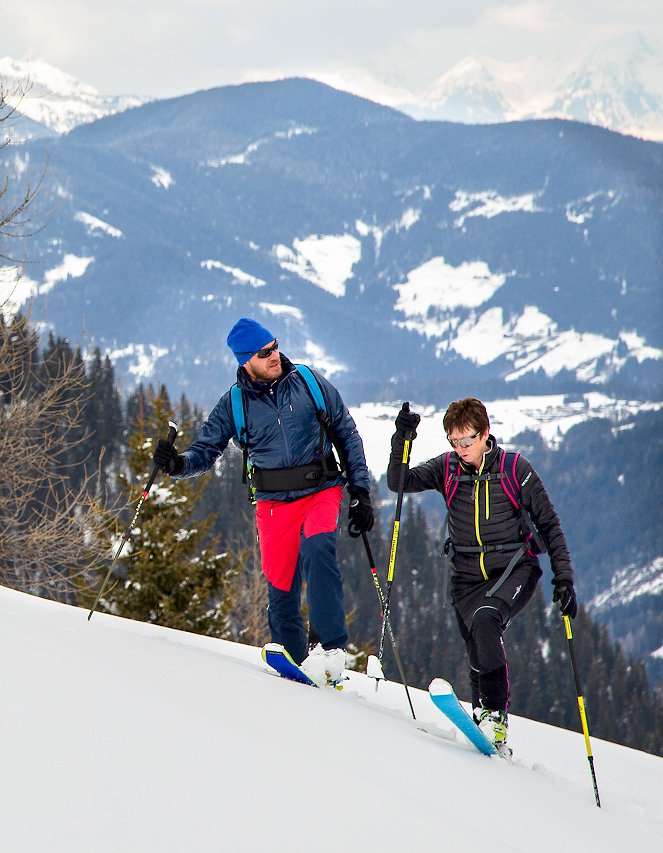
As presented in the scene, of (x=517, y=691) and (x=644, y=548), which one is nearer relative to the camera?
(x=517, y=691)

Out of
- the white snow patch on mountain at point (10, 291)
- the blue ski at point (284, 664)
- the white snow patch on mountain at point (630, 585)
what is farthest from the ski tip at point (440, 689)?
the white snow patch on mountain at point (630, 585)

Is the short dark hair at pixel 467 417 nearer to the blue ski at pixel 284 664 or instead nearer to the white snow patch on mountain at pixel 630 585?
the blue ski at pixel 284 664

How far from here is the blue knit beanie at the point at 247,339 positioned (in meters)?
5.52

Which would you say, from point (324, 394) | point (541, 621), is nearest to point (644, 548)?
point (541, 621)

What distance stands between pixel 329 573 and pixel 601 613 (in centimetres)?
18300

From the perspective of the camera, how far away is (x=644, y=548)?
198m

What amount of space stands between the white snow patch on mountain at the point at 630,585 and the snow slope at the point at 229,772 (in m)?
186

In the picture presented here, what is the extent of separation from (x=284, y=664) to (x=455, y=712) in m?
1.32

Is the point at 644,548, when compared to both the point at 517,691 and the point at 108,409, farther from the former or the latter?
the point at 108,409

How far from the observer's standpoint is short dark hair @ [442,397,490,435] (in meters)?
5.20

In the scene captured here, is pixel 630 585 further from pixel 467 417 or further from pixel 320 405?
pixel 467 417

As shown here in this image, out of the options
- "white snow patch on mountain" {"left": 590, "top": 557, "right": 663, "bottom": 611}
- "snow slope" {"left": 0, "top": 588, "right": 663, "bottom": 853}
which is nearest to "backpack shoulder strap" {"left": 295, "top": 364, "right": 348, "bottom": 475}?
"snow slope" {"left": 0, "top": 588, "right": 663, "bottom": 853}

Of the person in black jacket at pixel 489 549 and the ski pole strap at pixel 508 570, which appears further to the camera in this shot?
the ski pole strap at pixel 508 570

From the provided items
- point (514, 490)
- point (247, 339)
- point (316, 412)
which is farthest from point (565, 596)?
point (247, 339)
